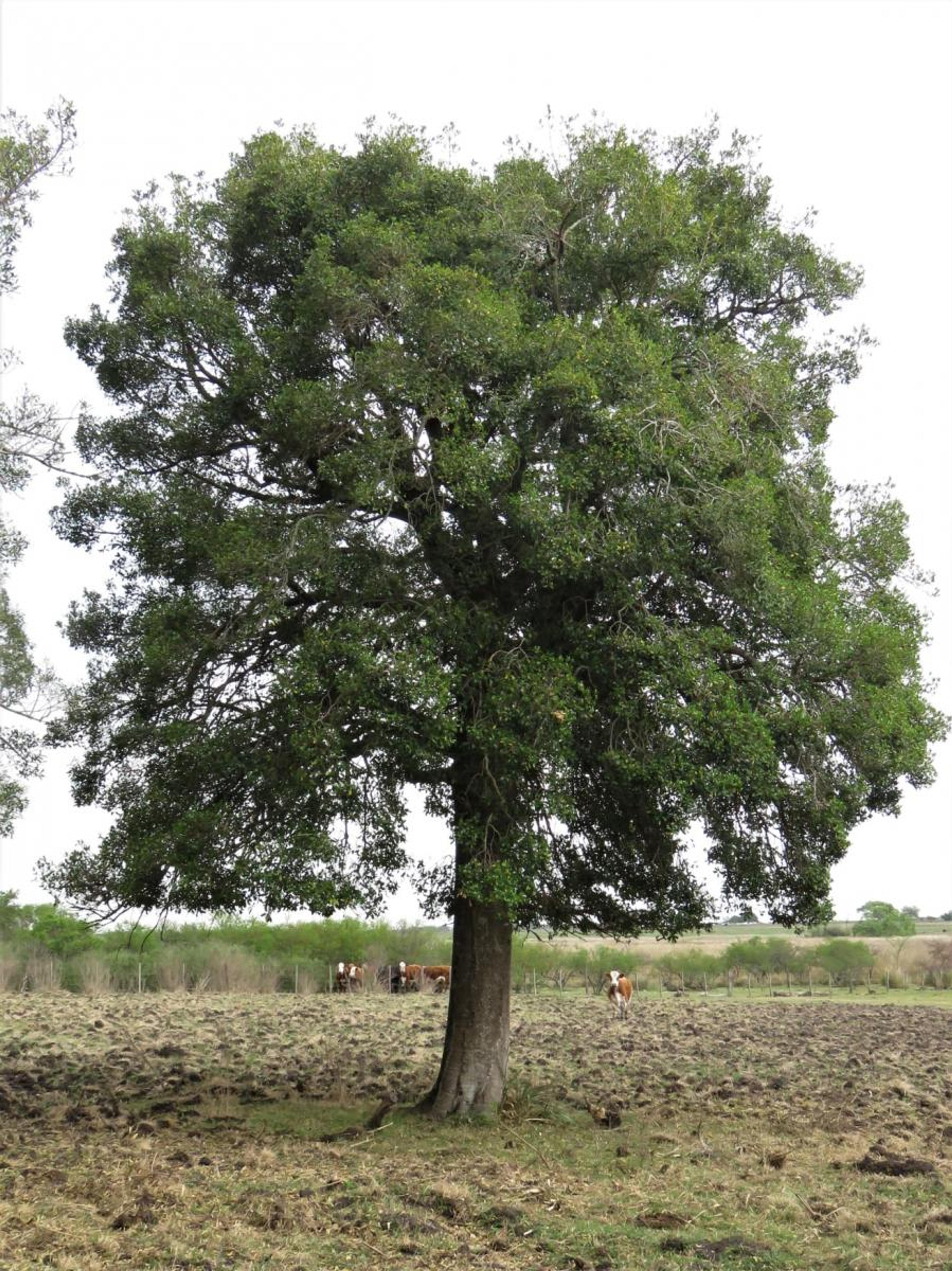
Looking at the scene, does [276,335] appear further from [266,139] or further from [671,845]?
[671,845]

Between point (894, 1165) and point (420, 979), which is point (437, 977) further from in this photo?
point (894, 1165)

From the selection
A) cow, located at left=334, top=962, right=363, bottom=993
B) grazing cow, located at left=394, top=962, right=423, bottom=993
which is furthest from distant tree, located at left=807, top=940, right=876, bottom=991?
cow, located at left=334, top=962, right=363, bottom=993

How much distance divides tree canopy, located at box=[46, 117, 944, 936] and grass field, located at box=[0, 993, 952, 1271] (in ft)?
7.37

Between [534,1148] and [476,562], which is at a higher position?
[476,562]

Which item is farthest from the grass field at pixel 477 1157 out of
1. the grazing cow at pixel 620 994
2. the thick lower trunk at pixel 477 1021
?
the grazing cow at pixel 620 994

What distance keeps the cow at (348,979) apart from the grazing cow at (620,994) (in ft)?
36.5

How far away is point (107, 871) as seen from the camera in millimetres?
12320

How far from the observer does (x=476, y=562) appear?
1237cm

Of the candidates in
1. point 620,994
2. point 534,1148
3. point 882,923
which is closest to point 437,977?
point 620,994

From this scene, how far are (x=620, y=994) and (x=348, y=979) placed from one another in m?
12.1

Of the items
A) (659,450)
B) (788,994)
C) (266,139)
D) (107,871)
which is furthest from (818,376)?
(788,994)

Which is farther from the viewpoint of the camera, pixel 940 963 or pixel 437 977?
pixel 940 963

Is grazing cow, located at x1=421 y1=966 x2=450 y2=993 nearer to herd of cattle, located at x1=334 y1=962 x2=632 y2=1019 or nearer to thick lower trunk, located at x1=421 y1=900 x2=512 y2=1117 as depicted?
herd of cattle, located at x1=334 y1=962 x2=632 y2=1019

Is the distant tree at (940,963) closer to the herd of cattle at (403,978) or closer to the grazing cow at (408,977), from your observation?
the herd of cattle at (403,978)
